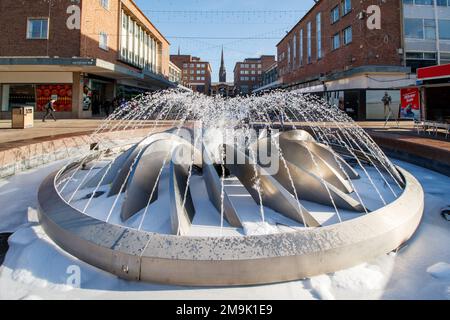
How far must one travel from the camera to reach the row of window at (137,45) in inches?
1344

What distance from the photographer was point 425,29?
28.1 m

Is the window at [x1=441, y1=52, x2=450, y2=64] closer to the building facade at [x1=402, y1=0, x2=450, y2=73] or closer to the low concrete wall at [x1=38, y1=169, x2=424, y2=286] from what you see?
the building facade at [x1=402, y1=0, x2=450, y2=73]

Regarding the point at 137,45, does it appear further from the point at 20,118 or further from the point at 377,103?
the point at 377,103

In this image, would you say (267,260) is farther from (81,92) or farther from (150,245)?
(81,92)

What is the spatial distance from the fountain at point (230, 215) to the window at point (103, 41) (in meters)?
25.0

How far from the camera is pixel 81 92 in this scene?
2559 cm

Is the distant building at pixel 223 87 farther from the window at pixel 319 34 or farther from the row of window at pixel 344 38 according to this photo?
the row of window at pixel 344 38

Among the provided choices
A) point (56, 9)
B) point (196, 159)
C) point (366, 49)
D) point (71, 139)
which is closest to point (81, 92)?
point (56, 9)

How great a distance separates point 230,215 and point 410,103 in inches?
666

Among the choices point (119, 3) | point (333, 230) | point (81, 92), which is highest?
point (119, 3)

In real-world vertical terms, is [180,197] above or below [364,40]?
below

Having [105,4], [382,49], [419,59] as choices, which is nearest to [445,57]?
[419,59]
